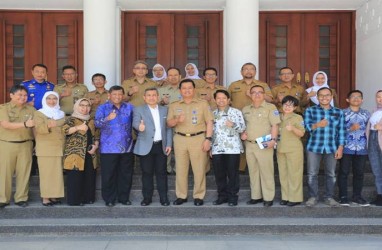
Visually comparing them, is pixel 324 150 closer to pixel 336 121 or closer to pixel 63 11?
pixel 336 121

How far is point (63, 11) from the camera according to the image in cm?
963

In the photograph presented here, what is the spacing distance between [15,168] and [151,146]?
179cm

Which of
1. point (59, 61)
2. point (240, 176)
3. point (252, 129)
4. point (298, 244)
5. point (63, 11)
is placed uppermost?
point (63, 11)

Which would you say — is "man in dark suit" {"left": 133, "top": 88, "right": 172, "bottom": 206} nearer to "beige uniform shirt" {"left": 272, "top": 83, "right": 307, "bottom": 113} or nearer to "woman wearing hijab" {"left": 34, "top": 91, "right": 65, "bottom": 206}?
"woman wearing hijab" {"left": 34, "top": 91, "right": 65, "bottom": 206}

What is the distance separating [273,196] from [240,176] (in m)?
0.78

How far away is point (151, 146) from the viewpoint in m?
6.63

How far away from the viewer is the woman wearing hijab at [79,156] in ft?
21.5

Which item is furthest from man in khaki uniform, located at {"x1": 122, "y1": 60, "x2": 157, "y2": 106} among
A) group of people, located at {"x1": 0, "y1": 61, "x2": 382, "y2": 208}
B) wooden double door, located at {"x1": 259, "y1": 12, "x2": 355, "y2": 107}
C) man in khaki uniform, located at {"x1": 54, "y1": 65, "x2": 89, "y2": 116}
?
wooden double door, located at {"x1": 259, "y1": 12, "x2": 355, "y2": 107}

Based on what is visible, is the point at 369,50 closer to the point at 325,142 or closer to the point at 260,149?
the point at 325,142

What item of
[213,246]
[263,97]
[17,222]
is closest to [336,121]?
[263,97]

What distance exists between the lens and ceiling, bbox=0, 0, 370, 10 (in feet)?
29.9

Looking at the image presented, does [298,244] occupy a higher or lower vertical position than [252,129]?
lower

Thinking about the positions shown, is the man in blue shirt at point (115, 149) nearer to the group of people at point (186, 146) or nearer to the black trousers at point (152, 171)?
the group of people at point (186, 146)

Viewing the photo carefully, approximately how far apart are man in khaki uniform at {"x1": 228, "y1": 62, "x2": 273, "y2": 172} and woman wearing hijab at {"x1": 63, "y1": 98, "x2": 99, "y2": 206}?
216cm
